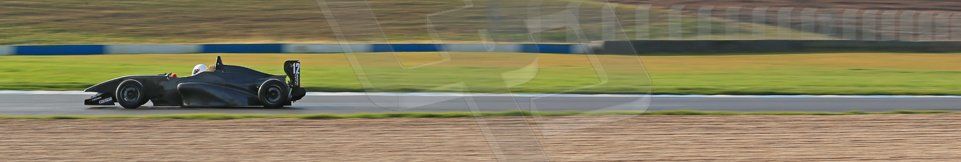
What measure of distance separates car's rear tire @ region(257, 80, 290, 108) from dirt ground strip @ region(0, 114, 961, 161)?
77.0 inches

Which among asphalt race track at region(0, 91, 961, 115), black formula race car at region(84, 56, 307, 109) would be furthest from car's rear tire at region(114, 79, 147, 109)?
asphalt race track at region(0, 91, 961, 115)

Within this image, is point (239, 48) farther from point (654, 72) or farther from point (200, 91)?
point (200, 91)

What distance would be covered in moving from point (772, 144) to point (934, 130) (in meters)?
2.02

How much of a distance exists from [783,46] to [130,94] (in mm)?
15824

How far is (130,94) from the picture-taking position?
507 inches

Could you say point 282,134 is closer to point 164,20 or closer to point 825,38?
point 825,38

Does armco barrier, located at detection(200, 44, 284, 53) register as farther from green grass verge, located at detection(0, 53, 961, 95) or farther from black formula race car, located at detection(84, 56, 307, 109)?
black formula race car, located at detection(84, 56, 307, 109)

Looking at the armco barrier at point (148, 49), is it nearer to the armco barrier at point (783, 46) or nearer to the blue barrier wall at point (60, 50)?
the blue barrier wall at point (60, 50)

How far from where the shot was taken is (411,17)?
99.6ft

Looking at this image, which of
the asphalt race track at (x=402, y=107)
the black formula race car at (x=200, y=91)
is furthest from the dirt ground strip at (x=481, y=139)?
the black formula race car at (x=200, y=91)

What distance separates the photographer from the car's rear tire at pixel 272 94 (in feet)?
42.5

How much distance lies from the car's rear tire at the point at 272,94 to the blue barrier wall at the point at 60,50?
1298 cm

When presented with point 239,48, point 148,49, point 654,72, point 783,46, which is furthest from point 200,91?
point 783,46

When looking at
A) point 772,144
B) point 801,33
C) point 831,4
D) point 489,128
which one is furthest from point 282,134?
point 831,4
